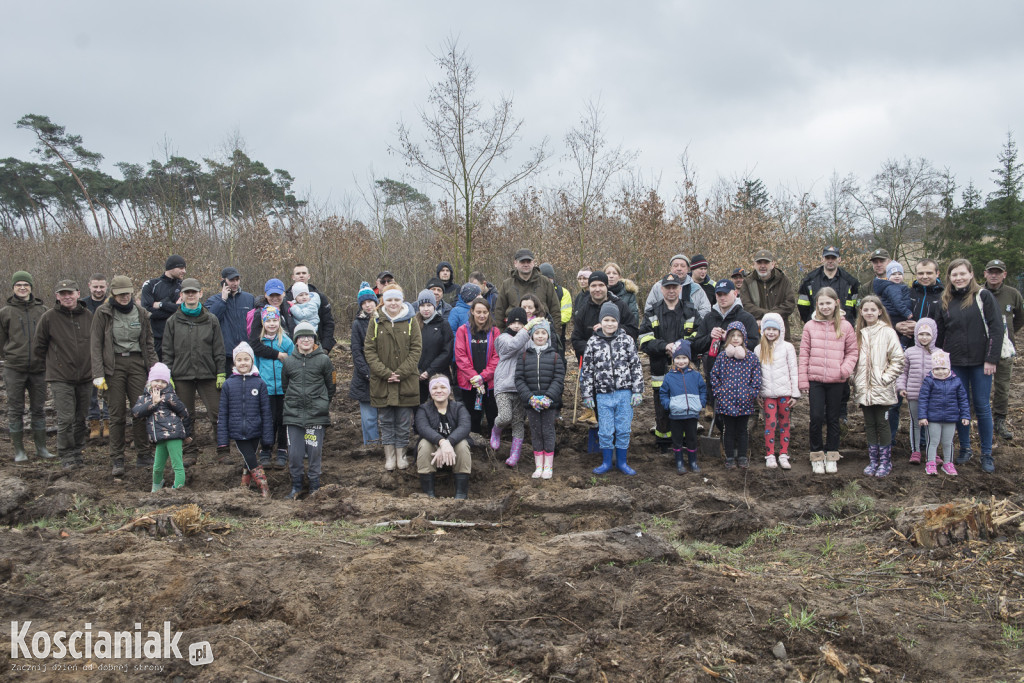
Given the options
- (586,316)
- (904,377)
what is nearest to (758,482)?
(904,377)

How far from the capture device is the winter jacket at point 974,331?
7609mm

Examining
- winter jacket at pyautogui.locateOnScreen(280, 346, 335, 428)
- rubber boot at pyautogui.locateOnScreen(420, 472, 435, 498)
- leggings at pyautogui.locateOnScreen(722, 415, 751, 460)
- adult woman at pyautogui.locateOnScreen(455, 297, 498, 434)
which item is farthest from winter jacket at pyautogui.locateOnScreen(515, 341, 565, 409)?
winter jacket at pyautogui.locateOnScreen(280, 346, 335, 428)

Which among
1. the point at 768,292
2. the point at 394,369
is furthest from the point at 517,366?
the point at 768,292

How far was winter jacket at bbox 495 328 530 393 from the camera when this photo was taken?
26.4ft

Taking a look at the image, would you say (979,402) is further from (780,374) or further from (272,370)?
(272,370)

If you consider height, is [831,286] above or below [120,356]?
above

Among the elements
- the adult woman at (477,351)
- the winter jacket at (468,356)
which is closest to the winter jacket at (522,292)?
the adult woman at (477,351)

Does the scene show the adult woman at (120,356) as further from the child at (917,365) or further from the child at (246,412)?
the child at (917,365)

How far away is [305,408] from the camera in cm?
728

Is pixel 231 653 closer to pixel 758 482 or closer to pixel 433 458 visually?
pixel 433 458

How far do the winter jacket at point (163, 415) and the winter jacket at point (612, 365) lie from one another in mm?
4470

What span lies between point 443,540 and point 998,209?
23107 mm

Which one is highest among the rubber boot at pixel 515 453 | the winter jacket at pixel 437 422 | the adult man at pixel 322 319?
the adult man at pixel 322 319

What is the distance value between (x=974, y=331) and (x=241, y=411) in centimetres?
812
